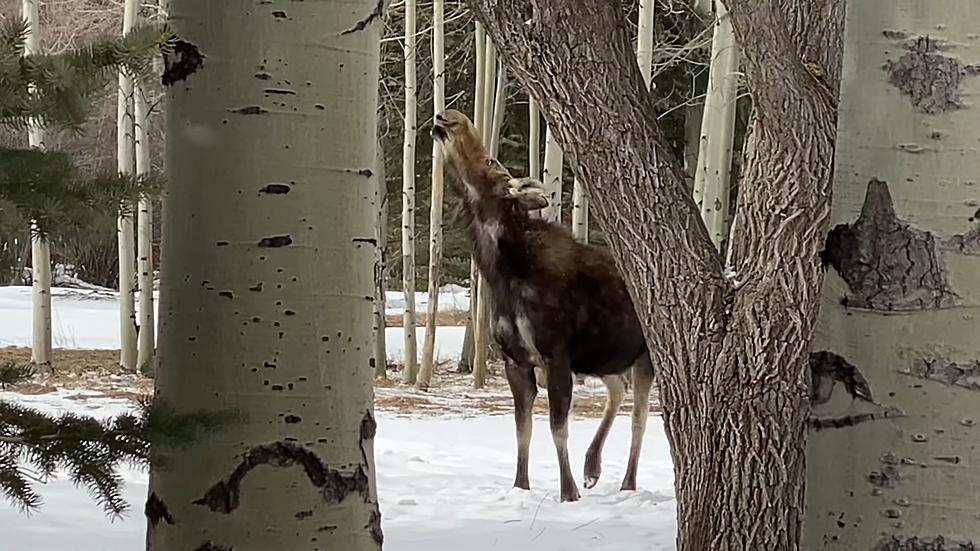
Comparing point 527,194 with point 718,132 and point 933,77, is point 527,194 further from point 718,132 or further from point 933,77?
point 933,77

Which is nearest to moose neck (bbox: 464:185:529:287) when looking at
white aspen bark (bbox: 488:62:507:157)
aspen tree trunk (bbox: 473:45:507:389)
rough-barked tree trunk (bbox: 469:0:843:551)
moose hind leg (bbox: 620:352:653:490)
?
moose hind leg (bbox: 620:352:653:490)

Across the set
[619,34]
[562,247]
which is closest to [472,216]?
[562,247]

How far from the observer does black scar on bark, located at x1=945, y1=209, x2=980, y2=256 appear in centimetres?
137

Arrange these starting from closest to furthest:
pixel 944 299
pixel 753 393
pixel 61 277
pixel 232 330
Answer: pixel 944 299 < pixel 232 330 < pixel 753 393 < pixel 61 277

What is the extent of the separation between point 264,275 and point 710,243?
2.81m

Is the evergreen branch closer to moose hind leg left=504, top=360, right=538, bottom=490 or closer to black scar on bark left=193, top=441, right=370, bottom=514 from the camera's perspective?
black scar on bark left=193, top=441, right=370, bottom=514

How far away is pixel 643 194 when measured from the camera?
432 centimetres

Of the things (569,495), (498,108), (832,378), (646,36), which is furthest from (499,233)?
(498,108)

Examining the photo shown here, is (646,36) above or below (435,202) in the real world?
above

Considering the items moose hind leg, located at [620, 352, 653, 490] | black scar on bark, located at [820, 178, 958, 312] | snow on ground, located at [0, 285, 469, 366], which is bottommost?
snow on ground, located at [0, 285, 469, 366]

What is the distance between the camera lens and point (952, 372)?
136 centimetres

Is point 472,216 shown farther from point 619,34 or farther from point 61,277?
point 61,277

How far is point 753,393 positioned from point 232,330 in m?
2.78

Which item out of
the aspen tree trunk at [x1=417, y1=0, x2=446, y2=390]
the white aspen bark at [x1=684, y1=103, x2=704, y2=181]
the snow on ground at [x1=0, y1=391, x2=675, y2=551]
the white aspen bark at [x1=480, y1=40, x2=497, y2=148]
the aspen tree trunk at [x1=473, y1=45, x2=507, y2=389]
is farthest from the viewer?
the white aspen bark at [x1=684, y1=103, x2=704, y2=181]
